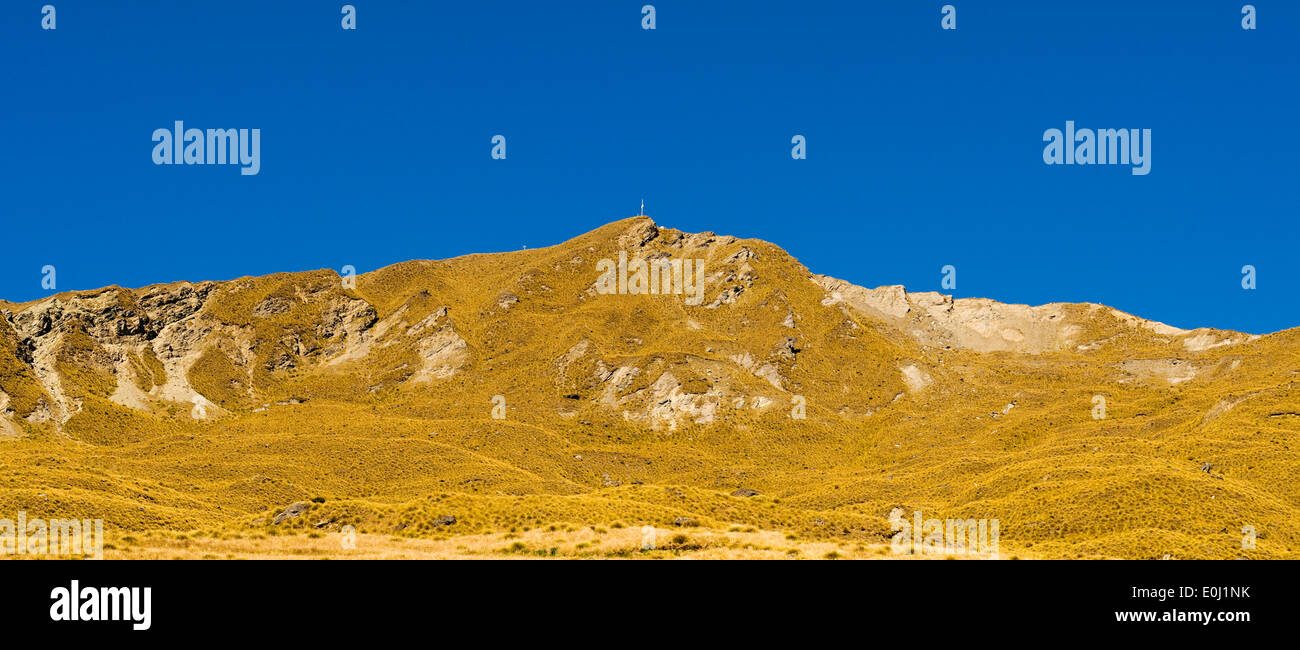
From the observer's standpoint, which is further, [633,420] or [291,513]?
[633,420]

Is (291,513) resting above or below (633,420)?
below

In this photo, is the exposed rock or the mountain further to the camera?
the mountain

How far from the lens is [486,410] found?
14038 cm

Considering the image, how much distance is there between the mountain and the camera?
163ft

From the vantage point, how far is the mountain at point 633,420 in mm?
49719

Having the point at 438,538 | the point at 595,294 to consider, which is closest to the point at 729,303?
the point at 595,294

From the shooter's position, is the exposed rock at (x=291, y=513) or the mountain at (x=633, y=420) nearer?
the exposed rock at (x=291, y=513)

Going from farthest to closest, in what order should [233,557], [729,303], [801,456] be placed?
[729,303] < [801,456] < [233,557]

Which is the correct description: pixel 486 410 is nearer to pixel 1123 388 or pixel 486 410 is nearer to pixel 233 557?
pixel 1123 388

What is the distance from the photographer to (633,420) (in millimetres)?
137625

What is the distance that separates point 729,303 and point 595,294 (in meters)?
29.8
